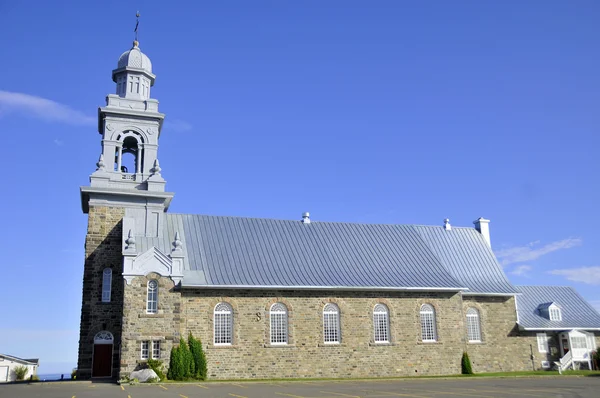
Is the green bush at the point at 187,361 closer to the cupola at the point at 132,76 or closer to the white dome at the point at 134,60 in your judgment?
the cupola at the point at 132,76

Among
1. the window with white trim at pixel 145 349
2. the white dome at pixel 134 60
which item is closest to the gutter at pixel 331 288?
the window with white trim at pixel 145 349

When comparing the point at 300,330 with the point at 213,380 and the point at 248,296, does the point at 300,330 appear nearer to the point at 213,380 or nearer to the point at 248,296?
the point at 248,296

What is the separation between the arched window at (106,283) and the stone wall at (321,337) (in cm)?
411

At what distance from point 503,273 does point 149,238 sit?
76.0ft

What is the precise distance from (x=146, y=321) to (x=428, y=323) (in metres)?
16.2

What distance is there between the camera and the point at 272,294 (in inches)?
1292

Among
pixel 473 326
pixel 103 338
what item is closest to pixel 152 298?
pixel 103 338

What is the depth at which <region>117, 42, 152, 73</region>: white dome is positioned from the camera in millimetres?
35531

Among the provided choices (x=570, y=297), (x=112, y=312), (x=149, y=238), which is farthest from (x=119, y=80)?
(x=570, y=297)

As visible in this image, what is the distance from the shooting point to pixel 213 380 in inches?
1174

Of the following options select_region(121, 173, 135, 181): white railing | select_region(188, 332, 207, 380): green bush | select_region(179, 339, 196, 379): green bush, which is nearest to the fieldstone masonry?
select_region(179, 339, 196, 379): green bush

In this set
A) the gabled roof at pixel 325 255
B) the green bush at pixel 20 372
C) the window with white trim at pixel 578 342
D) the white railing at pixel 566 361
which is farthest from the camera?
the green bush at pixel 20 372

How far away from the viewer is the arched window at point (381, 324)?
34.2 m

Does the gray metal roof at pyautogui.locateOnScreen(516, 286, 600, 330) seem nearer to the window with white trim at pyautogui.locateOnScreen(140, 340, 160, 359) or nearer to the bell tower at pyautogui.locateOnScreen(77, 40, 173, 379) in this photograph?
the window with white trim at pyautogui.locateOnScreen(140, 340, 160, 359)
